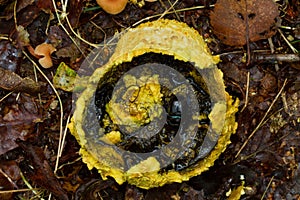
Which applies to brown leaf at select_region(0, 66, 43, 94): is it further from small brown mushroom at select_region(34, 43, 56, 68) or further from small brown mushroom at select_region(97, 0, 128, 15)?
small brown mushroom at select_region(97, 0, 128, 15)

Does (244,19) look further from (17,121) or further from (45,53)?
(17,121)

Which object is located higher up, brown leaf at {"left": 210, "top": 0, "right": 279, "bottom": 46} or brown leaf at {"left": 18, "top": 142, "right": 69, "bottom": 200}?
brown leaf at {"left": 210, "top": 0, "right": 279, "bottom": 46}

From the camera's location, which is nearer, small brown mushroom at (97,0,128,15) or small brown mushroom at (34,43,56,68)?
small brown mushroom at (97,0,128,15)

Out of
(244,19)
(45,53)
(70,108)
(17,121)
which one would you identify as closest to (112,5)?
(45,53)

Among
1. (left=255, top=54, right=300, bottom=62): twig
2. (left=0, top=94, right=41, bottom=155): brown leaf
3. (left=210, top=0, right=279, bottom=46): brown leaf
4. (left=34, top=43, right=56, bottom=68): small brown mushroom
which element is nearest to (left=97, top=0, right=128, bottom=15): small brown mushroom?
(left=34, top=43, right=56, bottom=68): small brown mushroom

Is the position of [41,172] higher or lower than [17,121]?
lower

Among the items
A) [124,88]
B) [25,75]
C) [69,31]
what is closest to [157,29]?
[124,88]

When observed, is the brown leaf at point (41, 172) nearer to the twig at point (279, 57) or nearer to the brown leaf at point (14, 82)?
the brown leaf at point (14, 82)
